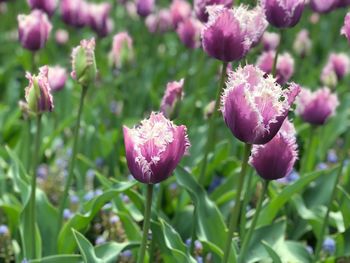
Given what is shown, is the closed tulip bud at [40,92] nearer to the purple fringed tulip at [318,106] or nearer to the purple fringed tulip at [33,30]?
the purple fringed tulip at [33,30]

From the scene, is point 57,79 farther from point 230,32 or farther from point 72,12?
point 230,32

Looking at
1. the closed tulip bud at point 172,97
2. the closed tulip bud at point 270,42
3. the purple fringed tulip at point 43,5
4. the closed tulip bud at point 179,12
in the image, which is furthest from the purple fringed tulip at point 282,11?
the closed tulip bud at point 179,12

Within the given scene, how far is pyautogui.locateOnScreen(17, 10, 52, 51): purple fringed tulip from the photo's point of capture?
2932 millimetres

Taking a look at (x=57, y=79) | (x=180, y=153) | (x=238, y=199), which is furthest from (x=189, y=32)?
(x=180, y=153)

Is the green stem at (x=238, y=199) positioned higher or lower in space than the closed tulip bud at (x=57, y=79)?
higher

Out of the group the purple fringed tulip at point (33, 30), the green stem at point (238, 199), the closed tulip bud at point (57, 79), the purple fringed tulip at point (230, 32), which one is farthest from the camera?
the closed tulip bud at point (57, 79)

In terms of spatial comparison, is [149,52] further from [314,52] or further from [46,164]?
[46,164]

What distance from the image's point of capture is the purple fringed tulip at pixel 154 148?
68.8 inches

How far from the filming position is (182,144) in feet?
5.82

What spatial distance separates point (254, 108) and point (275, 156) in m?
0.35

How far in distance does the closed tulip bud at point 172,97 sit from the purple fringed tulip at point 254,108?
0.76 m

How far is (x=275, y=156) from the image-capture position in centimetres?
203

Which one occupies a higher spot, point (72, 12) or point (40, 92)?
point (40, 92)

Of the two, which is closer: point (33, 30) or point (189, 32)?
point (33, 30)
